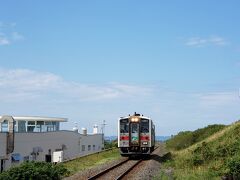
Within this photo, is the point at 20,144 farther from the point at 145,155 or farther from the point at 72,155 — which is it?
the point at 72,155

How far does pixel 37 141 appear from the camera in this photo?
37781 millimetres

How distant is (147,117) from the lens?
31.3 metres

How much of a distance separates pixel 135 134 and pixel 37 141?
10.6 meters

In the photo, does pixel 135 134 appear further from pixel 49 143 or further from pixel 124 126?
pixel 49 143

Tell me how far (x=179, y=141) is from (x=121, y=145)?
23.1 metres

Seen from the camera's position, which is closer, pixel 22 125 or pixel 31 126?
pixel 22 125

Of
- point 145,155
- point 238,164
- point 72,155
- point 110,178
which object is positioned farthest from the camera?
point 72,155

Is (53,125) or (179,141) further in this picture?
(179,141)

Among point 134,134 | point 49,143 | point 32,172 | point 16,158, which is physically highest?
point 134,134

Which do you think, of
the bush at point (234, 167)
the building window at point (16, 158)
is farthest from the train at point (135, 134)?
the bush at point (234, 167)

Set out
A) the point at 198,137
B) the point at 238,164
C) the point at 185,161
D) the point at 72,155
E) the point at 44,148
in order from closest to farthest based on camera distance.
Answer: the point at 238,164, the point at 185,161, the point at 44,148, the point at 72,155, the point at 198,137

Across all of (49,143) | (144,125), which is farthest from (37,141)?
(144,125)

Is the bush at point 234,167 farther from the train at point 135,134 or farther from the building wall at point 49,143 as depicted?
the building wall at point 49,143

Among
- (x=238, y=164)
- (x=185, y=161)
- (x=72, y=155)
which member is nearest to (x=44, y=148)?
(x=72, y=155)
